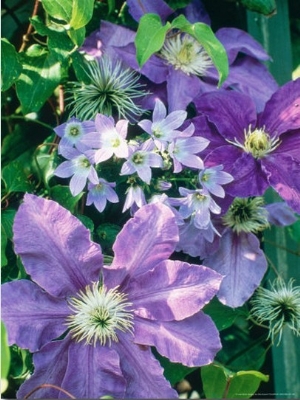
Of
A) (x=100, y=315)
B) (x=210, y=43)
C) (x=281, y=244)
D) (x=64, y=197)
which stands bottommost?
(x=281, y=244)

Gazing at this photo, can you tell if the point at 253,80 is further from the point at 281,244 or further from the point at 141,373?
the point at 141,373

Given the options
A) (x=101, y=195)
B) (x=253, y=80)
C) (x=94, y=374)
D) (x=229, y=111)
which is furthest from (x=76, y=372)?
(x=253, y=80)

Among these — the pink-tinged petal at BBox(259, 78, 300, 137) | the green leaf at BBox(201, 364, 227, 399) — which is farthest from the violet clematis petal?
the green leaf at BBox(201, 364, 227, 399)

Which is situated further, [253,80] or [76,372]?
[253,80]

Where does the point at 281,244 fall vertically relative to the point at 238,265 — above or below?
below

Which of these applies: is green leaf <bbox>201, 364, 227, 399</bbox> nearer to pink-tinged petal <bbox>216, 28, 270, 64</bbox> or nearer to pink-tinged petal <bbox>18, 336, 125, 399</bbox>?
pink-tinged petal <bbox>18, 336, 125, 399</bbox>

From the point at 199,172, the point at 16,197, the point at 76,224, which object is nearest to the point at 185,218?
the point at 199,172
